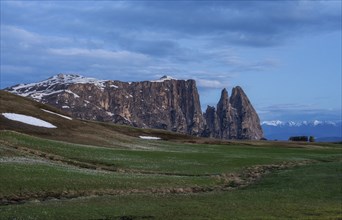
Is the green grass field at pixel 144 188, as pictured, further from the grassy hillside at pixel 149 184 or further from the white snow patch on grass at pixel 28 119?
the white snow patch on grass at pixel 28 119

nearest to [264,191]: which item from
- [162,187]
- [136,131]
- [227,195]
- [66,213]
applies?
[227,195]

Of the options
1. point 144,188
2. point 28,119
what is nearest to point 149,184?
point 144,188

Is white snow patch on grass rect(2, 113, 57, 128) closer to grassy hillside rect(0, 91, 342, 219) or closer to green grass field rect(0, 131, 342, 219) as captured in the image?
grassy hillside rect(0, 91, 342, 219)

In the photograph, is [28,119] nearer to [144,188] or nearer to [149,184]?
[149,184]

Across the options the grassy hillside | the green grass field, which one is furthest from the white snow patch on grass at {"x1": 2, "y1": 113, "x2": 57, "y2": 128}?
the green grass field

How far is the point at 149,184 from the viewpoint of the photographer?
4144cm

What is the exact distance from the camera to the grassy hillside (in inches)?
1162

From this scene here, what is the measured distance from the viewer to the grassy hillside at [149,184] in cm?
2952

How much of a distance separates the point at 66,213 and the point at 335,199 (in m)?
22.2

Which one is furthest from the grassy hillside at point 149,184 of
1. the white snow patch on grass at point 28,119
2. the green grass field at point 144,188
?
the white snow patch on grass at point 28,119

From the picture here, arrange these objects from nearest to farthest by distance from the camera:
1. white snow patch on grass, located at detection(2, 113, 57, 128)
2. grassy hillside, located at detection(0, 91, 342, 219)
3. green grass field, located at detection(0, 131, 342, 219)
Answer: green grass field, located at detection(0, 131, 342, 219), grassy hillside, located at detection(0, 91, 342, 219), white snow patch on grass, located at detection(2, 113, 57, 128)

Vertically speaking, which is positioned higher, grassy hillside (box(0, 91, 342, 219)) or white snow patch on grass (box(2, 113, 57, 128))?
white snow patch on grass (box(2, 113, 57, 128))

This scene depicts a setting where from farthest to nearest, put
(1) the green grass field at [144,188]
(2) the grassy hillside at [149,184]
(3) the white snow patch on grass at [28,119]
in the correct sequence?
(3) the white snow patch on grass at [28,119]
(2) the grassy hillside at [149,184]
(1) the green grass field at [144,188]

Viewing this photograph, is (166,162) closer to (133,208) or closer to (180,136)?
(133,208)
